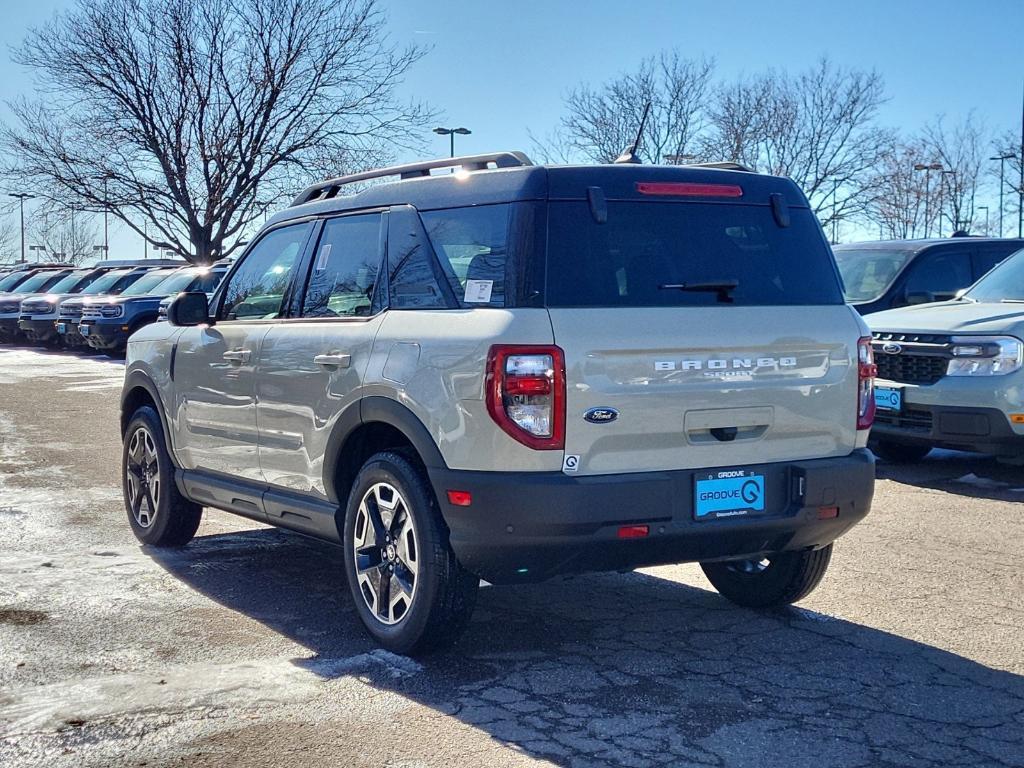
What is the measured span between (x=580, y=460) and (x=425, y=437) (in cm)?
60

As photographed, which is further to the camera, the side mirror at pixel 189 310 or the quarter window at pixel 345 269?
the side mirror at pixel 189 310

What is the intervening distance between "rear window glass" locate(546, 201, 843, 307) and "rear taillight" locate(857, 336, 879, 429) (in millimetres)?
225

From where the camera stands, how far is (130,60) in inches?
1341

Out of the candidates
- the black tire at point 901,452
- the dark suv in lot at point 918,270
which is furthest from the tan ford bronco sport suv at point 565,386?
the dark suv in lot at point 918,270

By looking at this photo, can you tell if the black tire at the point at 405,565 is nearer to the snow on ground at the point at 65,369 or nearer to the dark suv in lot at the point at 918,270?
the dark suv in lot at the point at 918,270

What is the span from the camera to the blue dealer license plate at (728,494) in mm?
4488

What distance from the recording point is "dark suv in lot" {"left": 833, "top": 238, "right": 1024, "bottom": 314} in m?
11.1

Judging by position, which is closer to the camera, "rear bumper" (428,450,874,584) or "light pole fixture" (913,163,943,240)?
"rear bumper" (428,450,874,584)

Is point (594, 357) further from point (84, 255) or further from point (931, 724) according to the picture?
point (84, 255)

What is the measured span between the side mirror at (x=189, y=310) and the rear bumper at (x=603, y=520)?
231cm

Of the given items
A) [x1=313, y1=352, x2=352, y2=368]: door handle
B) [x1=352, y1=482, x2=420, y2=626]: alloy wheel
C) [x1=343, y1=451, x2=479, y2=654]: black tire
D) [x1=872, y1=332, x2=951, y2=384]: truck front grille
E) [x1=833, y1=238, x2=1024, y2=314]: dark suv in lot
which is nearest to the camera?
[x1=343, y1=451, x2=479, y2=654]: black tire

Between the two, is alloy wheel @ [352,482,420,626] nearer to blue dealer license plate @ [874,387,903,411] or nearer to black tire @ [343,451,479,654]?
black tire @ [343,451,479,654]

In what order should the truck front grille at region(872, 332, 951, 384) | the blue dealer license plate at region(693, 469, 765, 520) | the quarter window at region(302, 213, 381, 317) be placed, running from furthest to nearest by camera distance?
the truck front grille at region(872, 332, 951, 384), the quarter window at region(302, 213, 381, 317), the blue dealer license plate at region(693, 469, 765, 520)

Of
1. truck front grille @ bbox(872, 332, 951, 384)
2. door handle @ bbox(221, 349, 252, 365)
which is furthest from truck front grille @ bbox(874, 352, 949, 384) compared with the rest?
door handle @ bbox(221, 349, 252, 365)
